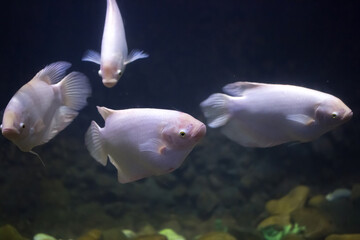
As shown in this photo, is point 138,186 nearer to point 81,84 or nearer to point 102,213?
point 102,213

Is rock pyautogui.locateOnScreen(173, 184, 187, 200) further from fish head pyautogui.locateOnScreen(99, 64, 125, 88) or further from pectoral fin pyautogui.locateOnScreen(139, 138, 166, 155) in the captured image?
pectoral fin pyautogui.locateOnScreen(139, 138, 166, 155)

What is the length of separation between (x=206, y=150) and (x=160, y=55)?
2.13 m

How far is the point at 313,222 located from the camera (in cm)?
415

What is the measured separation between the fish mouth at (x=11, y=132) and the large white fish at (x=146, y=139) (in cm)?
46

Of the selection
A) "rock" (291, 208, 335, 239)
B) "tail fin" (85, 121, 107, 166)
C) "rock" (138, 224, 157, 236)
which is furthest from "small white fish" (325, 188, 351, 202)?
"tail fin" (85, 121, 107, 166)

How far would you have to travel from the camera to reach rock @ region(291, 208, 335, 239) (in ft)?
12.9

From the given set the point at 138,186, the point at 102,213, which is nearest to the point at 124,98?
the point at 138,186

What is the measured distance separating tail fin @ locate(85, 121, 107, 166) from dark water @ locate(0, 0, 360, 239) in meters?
3.46

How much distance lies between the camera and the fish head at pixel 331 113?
87.6 inches

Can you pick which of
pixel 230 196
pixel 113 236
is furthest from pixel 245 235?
pixel 230 196

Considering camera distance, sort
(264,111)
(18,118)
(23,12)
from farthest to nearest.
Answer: (23,12) → (264,111) → (18,118)

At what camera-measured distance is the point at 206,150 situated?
615 cm

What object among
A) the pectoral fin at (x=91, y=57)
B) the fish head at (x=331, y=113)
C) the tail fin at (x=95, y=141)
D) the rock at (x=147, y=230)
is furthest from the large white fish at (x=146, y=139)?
the rock at (x=147, y=230)

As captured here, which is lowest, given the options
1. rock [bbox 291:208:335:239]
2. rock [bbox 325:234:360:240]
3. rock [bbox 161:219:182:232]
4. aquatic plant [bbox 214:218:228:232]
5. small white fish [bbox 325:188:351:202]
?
rock [bbox 161:219:182:232]
